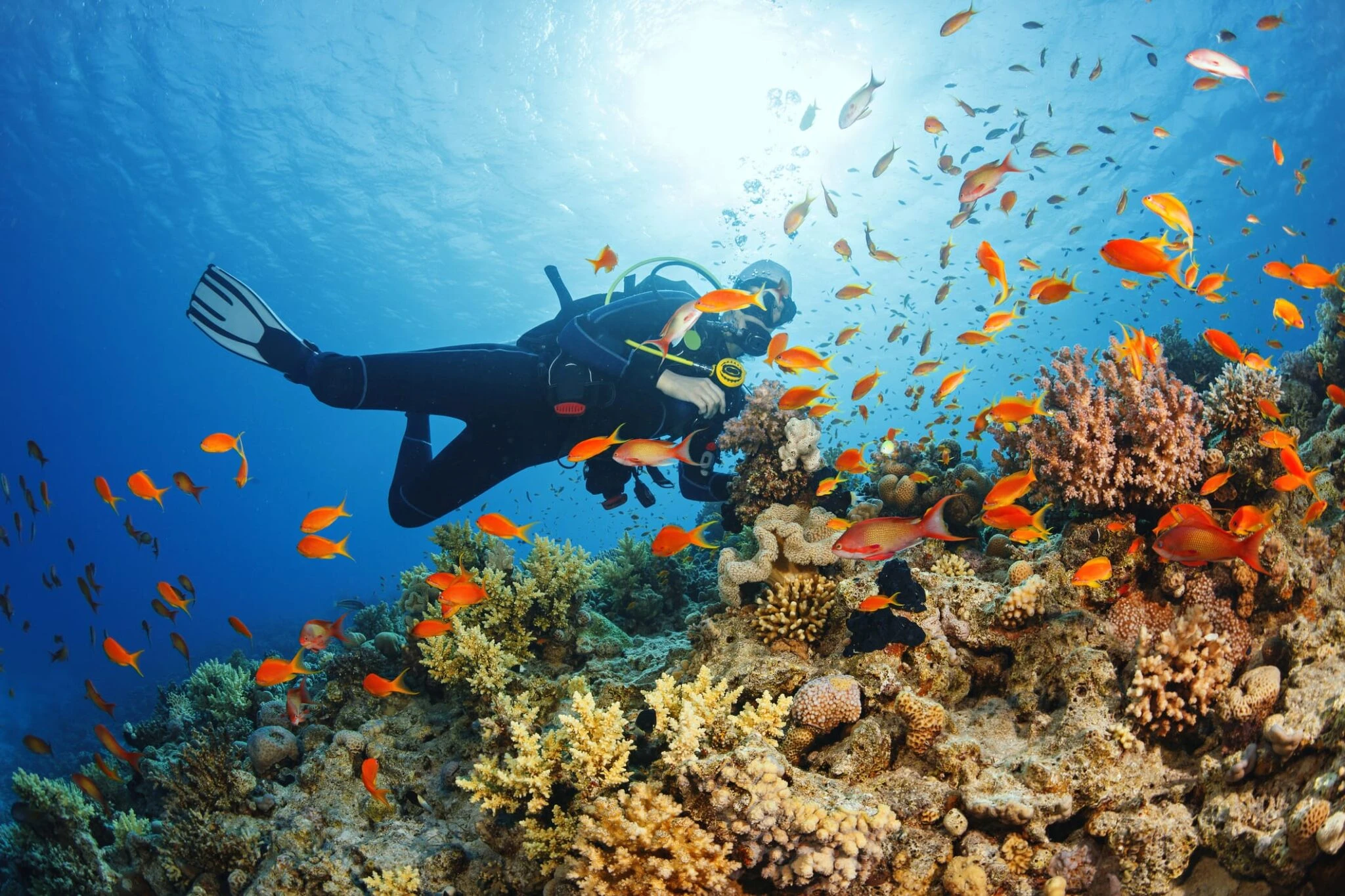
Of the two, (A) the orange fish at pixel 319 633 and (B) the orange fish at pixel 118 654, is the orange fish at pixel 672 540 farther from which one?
(B) the orange fish at pixel 118 654

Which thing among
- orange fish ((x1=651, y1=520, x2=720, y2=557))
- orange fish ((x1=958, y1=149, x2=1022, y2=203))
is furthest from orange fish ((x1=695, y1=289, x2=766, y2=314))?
orange fish ((x1=958, y1=149, x2=1022, y2=203))

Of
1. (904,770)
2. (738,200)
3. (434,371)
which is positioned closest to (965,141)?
(738,200)

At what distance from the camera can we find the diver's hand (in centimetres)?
601

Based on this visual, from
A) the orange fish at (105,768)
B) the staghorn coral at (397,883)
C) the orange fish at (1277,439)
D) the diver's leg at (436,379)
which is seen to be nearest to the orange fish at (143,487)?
the diver's leg at (436,379)

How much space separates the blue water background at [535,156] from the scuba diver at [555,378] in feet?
7.65

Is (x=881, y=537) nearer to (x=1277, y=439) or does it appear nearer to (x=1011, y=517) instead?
(x=1011, y=517)

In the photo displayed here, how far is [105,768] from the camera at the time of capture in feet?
20.2

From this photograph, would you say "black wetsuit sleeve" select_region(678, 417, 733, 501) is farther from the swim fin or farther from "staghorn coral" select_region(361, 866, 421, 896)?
the swim fin

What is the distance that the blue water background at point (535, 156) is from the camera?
19.0 metres

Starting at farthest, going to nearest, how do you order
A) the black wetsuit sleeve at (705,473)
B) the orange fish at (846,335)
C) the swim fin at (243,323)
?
the orange fish at (846,335) → the swim fin at (243,323) → the black wetsuit sleeve at (705,473)

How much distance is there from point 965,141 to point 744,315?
23.3 m

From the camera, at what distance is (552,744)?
318 cm

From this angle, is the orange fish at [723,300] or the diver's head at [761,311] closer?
the orange fish at [723,300]

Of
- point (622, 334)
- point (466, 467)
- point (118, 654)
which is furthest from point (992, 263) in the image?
point (118, 654)
